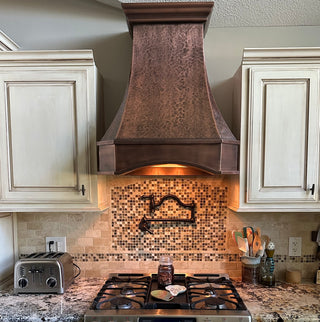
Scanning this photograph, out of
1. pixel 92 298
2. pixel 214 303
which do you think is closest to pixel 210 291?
pixel 214 303

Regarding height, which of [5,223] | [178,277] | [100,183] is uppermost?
[100,183]

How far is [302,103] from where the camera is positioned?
144 centimetres

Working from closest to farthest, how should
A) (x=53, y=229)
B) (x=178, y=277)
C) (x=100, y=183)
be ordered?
(x=100, y=183) < (x=178, y=277) < (x=53, y=229)

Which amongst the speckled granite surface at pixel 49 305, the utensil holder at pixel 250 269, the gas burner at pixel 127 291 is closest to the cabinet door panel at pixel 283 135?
the utensil holder at pixel 250 269

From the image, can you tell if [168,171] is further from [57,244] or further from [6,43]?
[6,43]

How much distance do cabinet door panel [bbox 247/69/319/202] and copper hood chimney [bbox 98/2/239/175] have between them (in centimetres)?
22

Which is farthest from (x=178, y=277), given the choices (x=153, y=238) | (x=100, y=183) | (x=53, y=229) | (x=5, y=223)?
(x=5, y=223)

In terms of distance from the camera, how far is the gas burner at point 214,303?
1.34m

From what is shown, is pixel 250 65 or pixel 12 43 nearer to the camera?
pixel 250 65

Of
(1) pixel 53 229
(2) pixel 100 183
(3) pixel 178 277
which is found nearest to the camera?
(2) pixel 100 183

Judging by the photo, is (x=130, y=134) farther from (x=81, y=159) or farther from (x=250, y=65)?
(x=250, y=65)

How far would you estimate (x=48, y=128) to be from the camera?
1.48 m

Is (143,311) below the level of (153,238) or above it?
below

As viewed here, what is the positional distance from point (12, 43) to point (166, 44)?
103 centimetres
